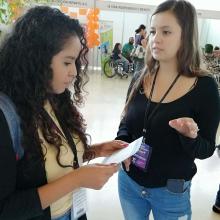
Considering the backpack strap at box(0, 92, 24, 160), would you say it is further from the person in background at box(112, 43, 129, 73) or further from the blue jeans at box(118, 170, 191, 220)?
the person in background at box(112, 43, 129, 73)

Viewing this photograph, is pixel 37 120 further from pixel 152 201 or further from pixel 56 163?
pixel 152 201

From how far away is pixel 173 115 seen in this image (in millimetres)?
1271

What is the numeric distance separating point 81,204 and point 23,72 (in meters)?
0.59

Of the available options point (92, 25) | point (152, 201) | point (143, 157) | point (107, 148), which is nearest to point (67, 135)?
point (107, 148)

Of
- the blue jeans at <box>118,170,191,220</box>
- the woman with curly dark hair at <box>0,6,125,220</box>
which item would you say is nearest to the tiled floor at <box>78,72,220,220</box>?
the blue jeans at <box>118,170,191,220</box>

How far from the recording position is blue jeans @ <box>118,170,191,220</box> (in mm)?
1311

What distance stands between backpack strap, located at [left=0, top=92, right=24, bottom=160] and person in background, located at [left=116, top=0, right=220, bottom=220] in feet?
2.11

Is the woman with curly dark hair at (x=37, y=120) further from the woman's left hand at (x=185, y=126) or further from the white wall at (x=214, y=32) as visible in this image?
the white wall at (x=214, y=32)

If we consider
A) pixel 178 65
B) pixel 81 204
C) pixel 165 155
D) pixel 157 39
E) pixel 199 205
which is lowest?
pixel 199 205

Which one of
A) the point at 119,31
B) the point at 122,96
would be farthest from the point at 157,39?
the point at 119,31

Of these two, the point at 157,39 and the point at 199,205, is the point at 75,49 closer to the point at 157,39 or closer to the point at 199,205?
the point at 157,39

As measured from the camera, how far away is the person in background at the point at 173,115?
126cm

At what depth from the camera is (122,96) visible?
22.1 feet

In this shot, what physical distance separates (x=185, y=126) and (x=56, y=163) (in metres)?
0.52
